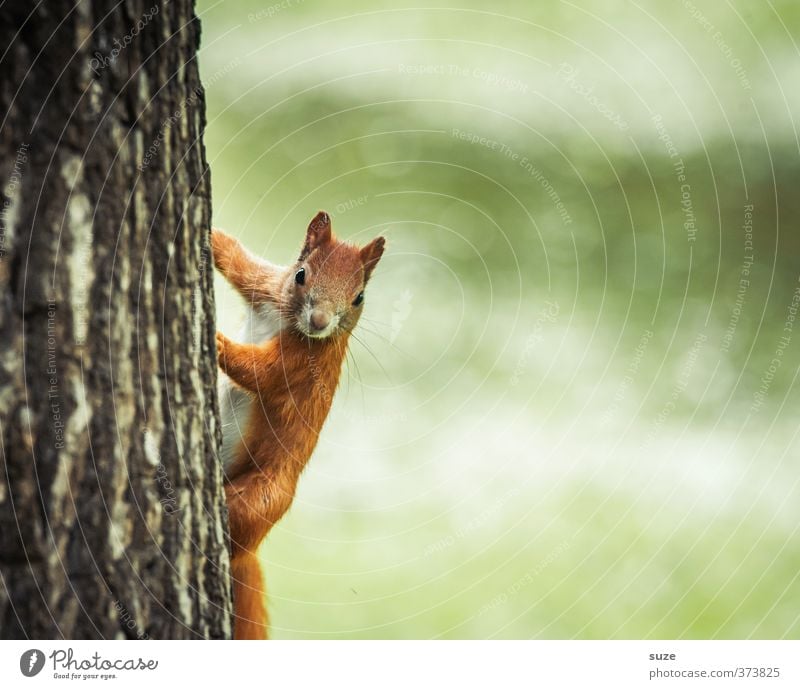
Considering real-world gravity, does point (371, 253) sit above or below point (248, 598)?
above

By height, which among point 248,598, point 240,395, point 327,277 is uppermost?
point 327,277

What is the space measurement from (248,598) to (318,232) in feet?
1.66

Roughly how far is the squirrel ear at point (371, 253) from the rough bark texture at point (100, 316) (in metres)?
0.38

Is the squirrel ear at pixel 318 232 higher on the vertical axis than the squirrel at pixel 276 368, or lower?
higher

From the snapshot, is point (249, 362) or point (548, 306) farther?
point (548, 306)

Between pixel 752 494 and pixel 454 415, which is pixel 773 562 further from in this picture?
pixel 454 415

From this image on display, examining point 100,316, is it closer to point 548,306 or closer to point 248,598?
point 248,598

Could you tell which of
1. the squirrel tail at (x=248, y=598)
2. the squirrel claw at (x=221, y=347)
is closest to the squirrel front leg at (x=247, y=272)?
the squirrel claw at (x=221, y=347)

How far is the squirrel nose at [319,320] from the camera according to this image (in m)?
1.11

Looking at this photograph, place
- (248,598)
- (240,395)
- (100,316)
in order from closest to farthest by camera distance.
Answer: (100,316) → (248,598) → (240,395)

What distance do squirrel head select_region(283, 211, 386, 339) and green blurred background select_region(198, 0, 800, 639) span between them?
19 cm

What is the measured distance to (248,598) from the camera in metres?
1.06

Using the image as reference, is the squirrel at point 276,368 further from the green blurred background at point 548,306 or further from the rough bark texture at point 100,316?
the rough bark texture at point 100,316

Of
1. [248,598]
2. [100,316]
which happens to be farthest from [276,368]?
[100,316]
